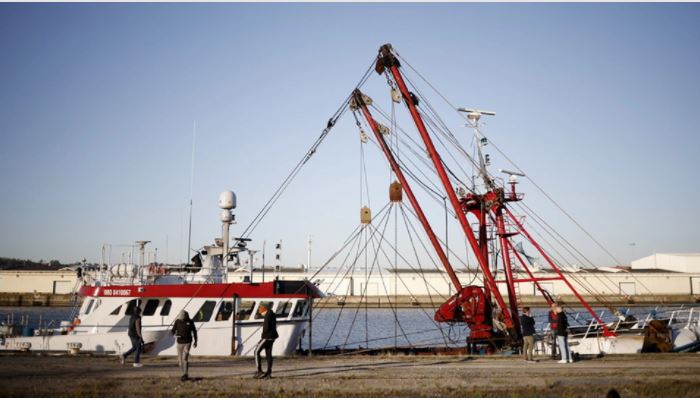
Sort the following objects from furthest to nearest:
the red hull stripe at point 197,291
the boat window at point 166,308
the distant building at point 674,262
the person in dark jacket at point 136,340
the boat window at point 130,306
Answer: the distant building at point 674,262 < the boat window at point 130,306 < the boat window at point 166,308 < the red hull stripe at point 197,291 < the person in dark jacket at point 136,340

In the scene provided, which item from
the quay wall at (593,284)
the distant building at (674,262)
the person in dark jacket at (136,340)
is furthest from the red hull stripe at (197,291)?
the distant building at (674,262)

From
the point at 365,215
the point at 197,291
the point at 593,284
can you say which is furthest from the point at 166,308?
the point at 593,284

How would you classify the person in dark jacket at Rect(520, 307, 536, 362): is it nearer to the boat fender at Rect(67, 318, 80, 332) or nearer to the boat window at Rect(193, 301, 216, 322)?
the boat window at Rect(193, 301, 216, 322)

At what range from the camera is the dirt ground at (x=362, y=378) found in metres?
13.5

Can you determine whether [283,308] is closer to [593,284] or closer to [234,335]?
[234,335]

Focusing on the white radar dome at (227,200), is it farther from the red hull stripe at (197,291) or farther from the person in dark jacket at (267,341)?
the person in dark jacket at (267,341)

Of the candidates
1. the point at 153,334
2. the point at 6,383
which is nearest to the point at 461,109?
the point at 153,334

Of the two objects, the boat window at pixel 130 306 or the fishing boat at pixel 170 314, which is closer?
the fishing boat at pixel 170 314

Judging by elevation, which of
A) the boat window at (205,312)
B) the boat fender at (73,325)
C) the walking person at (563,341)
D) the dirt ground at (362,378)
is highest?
the boat window at (205,312)

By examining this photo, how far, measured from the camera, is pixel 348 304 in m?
90.4

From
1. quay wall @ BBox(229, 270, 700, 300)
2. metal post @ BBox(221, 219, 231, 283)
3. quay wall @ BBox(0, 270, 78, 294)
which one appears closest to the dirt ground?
metal post @ BBox(221, 219, 231, 283)

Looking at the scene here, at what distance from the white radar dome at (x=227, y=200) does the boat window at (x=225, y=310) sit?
565cm
